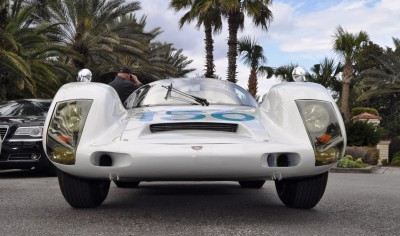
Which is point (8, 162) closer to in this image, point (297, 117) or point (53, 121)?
point (53, 121)

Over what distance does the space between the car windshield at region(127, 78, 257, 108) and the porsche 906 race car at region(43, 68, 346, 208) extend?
22cm

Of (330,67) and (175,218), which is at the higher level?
(330,67)

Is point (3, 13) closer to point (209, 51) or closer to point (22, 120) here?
point (209, 51)

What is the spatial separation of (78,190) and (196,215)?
957mm

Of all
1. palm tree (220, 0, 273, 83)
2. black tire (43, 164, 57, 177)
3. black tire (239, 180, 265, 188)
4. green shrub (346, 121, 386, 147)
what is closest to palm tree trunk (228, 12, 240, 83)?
palm tree (220, 0, 273, 83)

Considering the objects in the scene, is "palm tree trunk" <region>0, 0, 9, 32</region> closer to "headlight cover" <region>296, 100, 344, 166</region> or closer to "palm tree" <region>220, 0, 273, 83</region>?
"palm tree" <region>220, 0, 273, 83</region>

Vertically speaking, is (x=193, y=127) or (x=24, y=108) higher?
(x=193, y=127)

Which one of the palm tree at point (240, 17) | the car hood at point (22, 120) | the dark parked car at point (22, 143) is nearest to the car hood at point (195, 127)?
the dark parked car at point (22, 143)

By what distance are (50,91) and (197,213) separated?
1893cm

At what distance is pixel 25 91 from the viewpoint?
21.8 metres

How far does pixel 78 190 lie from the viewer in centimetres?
441

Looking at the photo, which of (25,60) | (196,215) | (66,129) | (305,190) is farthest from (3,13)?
(305,190)

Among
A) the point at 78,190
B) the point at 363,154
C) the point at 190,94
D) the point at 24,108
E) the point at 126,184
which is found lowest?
the point at 363,154

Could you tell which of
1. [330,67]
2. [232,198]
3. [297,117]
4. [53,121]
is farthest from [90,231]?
[330,67]
